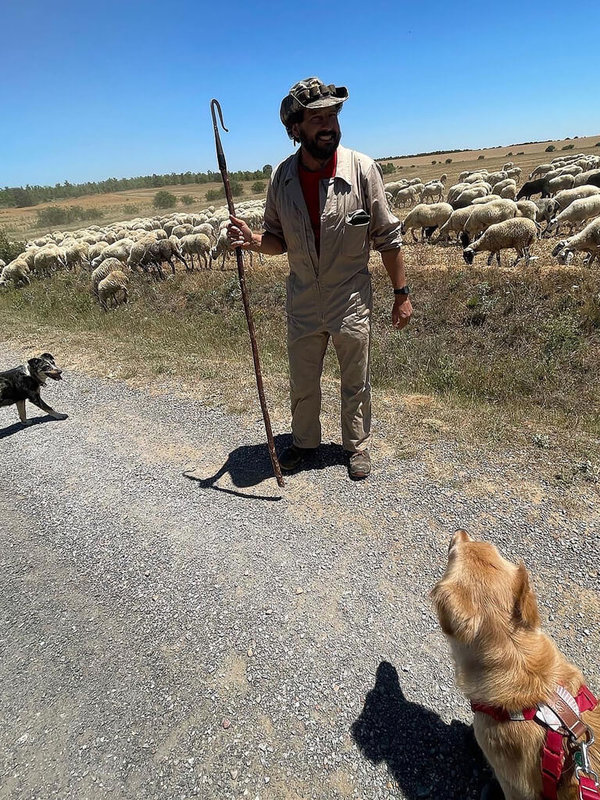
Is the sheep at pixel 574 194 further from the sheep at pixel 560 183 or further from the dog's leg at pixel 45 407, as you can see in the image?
the dog's leg at pixel 45 407

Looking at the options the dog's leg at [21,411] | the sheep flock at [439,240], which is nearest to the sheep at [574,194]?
the sheep flock at [439,240]

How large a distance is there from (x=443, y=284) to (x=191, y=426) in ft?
22.7

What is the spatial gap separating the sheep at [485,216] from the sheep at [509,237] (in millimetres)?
2343

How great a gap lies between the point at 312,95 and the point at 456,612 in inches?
113

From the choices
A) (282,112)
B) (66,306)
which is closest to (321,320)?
(282,112)

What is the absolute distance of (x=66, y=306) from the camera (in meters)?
11.7

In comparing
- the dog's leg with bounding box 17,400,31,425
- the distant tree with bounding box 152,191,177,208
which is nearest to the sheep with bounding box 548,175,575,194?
the dog's leg with bounding box 17,400,31,425

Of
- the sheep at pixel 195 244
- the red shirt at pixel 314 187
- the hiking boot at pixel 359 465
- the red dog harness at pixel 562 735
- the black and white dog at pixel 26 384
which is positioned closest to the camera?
the red dog harness at pixel 562 735

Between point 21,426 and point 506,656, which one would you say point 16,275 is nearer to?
point 21,426

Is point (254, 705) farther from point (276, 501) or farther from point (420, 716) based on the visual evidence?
point (276, 501)

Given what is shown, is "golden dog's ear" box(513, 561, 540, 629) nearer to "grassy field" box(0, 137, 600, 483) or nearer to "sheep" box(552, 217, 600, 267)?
"grassy field" box(0, 137, 600, 483)

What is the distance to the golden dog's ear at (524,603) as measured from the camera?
4.47 ft

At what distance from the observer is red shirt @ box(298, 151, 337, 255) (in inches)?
115

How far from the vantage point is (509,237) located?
12703 millimetres
